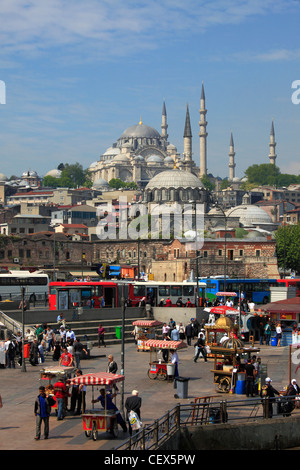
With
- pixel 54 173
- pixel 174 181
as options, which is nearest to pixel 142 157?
pixel 54 173

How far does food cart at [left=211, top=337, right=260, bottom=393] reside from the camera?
18.5 metres

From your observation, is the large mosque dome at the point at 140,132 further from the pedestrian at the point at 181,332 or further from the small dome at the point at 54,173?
the pedestrian at the point at 181,332

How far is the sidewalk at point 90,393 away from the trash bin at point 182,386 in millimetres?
164

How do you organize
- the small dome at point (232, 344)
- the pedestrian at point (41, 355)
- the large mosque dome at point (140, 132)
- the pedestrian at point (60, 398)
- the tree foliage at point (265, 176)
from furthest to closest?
the tree foliage at point (265, 176) < the large mosque dome at point (140, 132) < the pedestrian at point (41, 355) < the small dome at point (232, 344) < the pedestrian at point (60, 398)

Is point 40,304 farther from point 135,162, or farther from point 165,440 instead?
point 135,162

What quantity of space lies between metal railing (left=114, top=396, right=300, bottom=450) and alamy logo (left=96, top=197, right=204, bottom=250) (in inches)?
2518

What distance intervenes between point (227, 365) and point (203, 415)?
171 inches

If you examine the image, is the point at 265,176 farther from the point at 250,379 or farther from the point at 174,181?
the point at 250,379

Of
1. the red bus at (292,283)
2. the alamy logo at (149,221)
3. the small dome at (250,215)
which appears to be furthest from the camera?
the small dome at (250,215)

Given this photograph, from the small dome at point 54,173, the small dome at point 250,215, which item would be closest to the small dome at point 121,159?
the small dome at point 54,173

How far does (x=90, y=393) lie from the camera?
18.4m

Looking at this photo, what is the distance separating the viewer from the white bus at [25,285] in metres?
35.5

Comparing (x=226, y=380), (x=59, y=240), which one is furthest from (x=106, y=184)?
(x=226, y=380)

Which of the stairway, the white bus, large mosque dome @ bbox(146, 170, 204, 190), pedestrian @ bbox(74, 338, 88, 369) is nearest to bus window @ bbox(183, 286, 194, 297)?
the stairway
